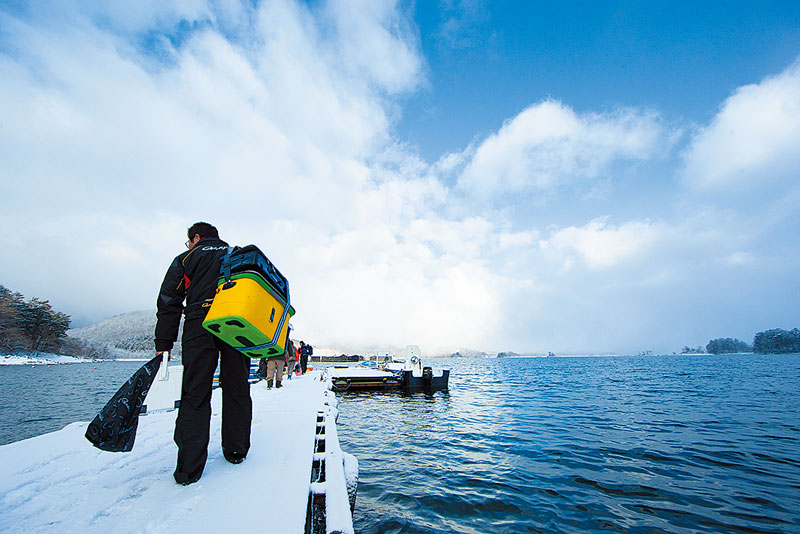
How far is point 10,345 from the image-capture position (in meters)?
66.0

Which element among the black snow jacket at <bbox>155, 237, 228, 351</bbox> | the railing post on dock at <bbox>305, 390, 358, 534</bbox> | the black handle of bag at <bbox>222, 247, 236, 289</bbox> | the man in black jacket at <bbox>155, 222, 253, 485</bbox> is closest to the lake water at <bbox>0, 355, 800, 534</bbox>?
the railing post on dock at <bbox>305, 390, 358, 534</bbox>

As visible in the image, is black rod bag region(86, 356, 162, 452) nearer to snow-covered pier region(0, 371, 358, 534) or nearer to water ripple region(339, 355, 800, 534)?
snow-covered pier region(0, 371, 358, 534)

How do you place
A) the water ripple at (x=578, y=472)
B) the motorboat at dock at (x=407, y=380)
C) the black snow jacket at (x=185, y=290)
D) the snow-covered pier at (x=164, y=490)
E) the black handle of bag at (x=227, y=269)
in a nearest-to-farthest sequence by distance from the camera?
1. the snow-covered pier at (x=164, y=490)
2. the black handle of bag at (x=227, y=269)
3. the black snow jacket at (x=185, y=290)
4. the water ripple at (x=578, y=472)
5. the motorboat at dock at (x=407, y=380)

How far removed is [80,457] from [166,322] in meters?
1.89

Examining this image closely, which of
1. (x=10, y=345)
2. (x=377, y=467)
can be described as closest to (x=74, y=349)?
(x=10, y=345)

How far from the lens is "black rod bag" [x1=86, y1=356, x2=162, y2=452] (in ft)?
9.01

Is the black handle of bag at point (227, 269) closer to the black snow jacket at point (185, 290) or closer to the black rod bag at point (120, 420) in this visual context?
the black snow jacket at point (185, 290)

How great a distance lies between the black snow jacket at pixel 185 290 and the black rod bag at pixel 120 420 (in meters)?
0.37

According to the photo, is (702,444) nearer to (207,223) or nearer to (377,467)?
(377,467)

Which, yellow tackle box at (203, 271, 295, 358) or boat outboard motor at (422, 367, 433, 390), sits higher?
yellow tackle box at (203, 271, 295, 358)

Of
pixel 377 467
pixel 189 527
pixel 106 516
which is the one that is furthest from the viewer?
pixel 377 467

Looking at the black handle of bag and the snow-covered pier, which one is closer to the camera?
the snow-covered pier

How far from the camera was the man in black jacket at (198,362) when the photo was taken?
286 centimetres

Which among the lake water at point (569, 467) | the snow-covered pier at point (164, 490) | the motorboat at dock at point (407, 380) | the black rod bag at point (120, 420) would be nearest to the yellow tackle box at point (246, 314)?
the black rod bag at point (120, 420)
